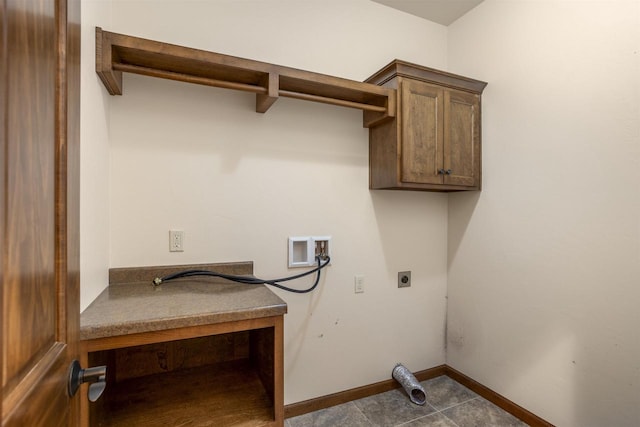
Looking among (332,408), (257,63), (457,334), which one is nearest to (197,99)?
(257,63)

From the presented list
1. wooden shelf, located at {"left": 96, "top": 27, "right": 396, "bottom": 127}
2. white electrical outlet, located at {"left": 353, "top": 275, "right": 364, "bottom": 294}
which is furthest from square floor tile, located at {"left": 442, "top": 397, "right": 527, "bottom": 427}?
wooden shelf, located at {"left": 96, "top": 27, "right": 396, "bottom": 127}

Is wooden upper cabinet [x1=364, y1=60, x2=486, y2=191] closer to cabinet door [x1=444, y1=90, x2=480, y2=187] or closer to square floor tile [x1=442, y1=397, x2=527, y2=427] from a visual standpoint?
cabinet door [x1=444, y1=90, x2=480, y2=187]

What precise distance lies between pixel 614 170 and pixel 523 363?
46.6 inches

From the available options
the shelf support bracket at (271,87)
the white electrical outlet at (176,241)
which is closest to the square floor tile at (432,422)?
the white electrical outlet at (176,241)

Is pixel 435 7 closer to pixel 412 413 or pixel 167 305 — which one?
pixel 167 305

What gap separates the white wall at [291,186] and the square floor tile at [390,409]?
13cm

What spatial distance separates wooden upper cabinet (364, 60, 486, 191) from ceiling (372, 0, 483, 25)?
1.92 ft

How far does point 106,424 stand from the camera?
3.92 feet

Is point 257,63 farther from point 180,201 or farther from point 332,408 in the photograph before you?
point 332,408

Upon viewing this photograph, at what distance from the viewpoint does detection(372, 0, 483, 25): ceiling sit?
2.17 metres

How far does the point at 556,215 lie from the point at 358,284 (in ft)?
3.92

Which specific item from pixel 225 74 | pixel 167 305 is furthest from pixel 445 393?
pixel 225 74

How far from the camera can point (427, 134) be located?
194 cm

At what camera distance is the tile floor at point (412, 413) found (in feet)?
6.16
